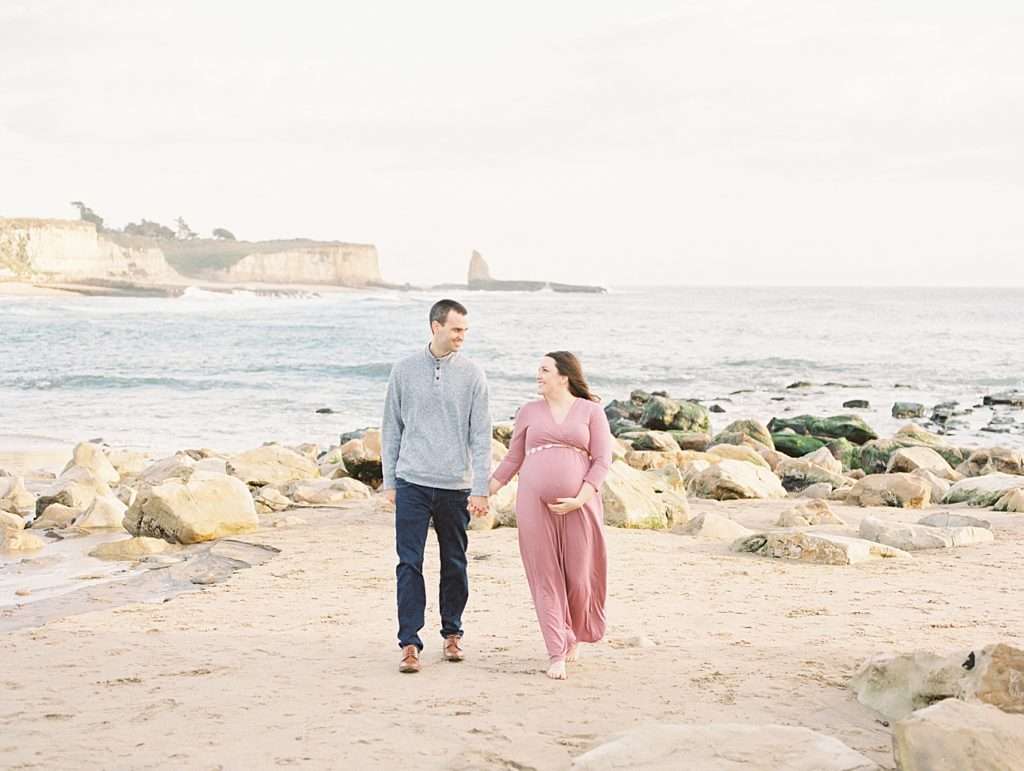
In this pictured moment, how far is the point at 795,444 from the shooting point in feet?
64.2

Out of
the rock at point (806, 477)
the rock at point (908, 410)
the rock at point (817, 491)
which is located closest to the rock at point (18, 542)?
the rock at point (817, 491)

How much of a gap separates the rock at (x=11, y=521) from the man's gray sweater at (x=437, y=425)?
6.23m

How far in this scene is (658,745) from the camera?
448 centimetres

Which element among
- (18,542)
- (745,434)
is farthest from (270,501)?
(745,434)

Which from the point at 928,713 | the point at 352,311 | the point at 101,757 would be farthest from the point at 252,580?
the point at 352,311

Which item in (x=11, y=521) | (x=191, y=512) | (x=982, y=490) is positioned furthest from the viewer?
(x=982, y=490)

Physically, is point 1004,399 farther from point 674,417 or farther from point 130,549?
point 130,549

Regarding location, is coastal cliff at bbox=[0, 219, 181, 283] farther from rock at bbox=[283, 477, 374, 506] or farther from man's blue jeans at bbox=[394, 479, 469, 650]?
man's blue jeans at bbox=[394, 479, 469, 650]

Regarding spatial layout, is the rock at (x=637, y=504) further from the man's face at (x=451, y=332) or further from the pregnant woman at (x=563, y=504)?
the man's face at (x=451, y=332)

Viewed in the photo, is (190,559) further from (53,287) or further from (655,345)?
(53,287)

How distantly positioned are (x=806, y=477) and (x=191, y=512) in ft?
27.3

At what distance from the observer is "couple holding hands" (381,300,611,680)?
236 inches

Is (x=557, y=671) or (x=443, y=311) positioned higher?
(x=443, y=311)

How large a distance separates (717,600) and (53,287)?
105 metres
